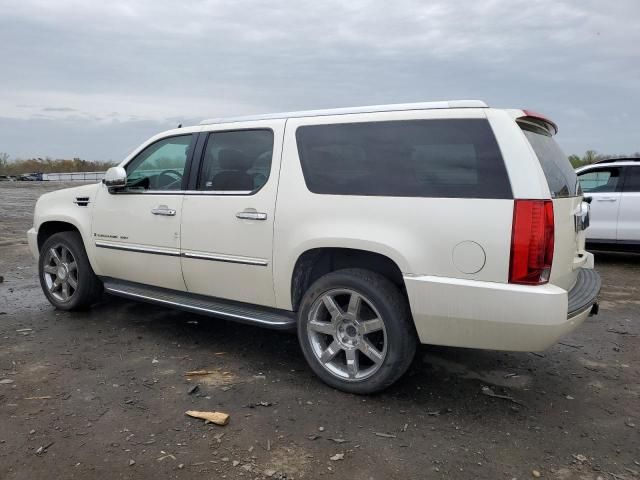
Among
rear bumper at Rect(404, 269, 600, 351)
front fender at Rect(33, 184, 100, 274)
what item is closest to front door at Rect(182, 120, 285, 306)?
rear bumper at Rect(404, 269, 600, 351)

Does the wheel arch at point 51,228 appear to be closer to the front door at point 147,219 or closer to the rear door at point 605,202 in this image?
the front door at point 147,219

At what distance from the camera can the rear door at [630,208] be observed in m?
8.67

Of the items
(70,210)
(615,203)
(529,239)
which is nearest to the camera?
(529,239)

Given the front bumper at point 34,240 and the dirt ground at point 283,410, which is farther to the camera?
the front bumper at point 34,240

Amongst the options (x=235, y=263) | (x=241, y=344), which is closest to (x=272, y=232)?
(x=235, y=263)

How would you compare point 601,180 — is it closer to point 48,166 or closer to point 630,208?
point 630,208

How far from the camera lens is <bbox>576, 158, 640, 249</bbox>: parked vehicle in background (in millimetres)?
8711

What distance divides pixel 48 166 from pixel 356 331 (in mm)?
65203

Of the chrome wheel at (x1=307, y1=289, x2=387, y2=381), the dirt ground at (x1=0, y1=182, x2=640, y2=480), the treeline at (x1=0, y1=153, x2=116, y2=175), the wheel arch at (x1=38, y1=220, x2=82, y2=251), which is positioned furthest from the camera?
the treeline at (x1=0, y1=153, x2=116, y2=175)

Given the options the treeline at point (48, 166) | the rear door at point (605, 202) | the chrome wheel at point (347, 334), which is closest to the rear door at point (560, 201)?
the chrome wheel at point (347, 334)

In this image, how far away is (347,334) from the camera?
12.2 ft

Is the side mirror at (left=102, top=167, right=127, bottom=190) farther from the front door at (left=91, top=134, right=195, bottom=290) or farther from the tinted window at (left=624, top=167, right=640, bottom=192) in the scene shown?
the tinted window at (left=624, top=167, right=640, bottom=192)

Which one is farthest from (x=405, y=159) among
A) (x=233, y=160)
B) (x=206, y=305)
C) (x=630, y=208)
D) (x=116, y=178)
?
(x=630, y=208)

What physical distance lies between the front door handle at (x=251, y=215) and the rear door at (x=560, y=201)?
182cm
